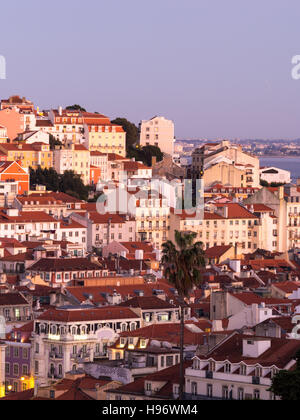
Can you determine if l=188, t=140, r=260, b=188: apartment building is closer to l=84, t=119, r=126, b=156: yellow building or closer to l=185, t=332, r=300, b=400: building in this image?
l=84, t=119, r=126, b=156: yellow building

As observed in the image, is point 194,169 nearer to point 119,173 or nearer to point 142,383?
point 119,173

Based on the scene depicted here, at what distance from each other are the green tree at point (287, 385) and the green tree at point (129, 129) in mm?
106829

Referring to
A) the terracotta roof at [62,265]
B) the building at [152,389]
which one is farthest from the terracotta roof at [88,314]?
the terracotta roof at [62,265]

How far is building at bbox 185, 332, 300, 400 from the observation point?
135ft

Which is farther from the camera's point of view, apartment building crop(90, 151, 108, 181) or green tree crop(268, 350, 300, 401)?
apartment building crop(90, 151, 108, 181)

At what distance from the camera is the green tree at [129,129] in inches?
5743

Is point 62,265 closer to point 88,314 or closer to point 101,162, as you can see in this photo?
point 88,314

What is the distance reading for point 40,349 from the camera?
54.6m

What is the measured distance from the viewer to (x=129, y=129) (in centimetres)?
14662

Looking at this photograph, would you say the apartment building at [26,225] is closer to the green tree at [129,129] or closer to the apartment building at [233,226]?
the apartment building at [233,226]

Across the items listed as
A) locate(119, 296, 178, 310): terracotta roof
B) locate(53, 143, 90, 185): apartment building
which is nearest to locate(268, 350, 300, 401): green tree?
locate(119, 296, 178, 310): terracotta roof

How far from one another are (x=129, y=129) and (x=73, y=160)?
21.5m

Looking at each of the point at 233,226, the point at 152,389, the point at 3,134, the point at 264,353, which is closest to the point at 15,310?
the point at 152,389

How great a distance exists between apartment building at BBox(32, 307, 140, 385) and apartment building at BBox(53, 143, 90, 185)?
2710 inches
